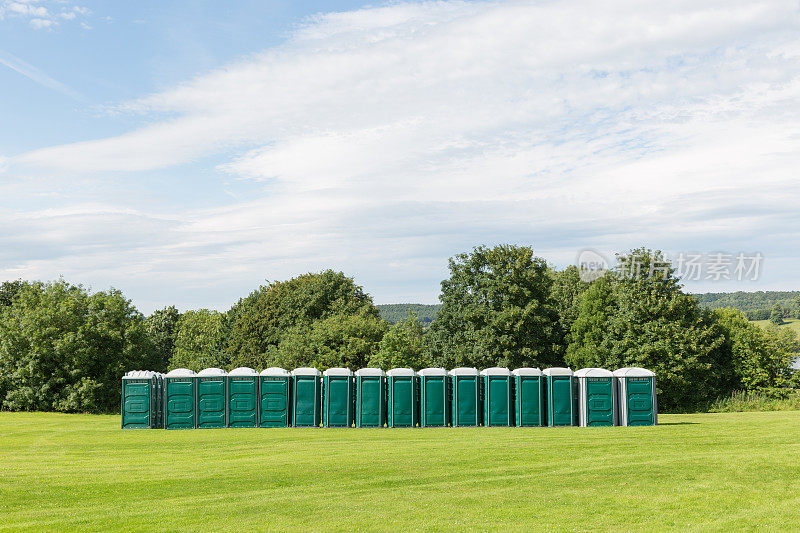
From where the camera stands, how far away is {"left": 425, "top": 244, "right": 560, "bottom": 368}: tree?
35.5m

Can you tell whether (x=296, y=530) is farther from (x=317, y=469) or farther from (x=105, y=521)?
(x=317, y=469)

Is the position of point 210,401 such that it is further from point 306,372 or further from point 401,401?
point 401,401

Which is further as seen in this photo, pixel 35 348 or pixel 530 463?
pixel 35 348

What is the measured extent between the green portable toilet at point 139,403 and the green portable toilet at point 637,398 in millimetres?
15030

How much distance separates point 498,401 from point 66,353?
22663 millimetres

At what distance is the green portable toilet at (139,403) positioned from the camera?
22.4 metres

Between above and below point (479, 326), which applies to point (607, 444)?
below

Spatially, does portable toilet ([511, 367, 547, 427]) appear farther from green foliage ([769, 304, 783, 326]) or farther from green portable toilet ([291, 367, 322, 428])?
green foliage ([769, 304, 783, 326])

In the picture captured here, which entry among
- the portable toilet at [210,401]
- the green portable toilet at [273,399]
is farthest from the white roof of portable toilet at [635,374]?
the portable toilet at [210,401]

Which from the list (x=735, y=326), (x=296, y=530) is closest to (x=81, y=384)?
(x=296, y=530)

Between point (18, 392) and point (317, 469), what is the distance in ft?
88.2

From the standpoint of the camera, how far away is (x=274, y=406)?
22281 mm

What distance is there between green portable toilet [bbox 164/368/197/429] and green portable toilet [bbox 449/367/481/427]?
839 cm

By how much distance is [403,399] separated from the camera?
869 inches
